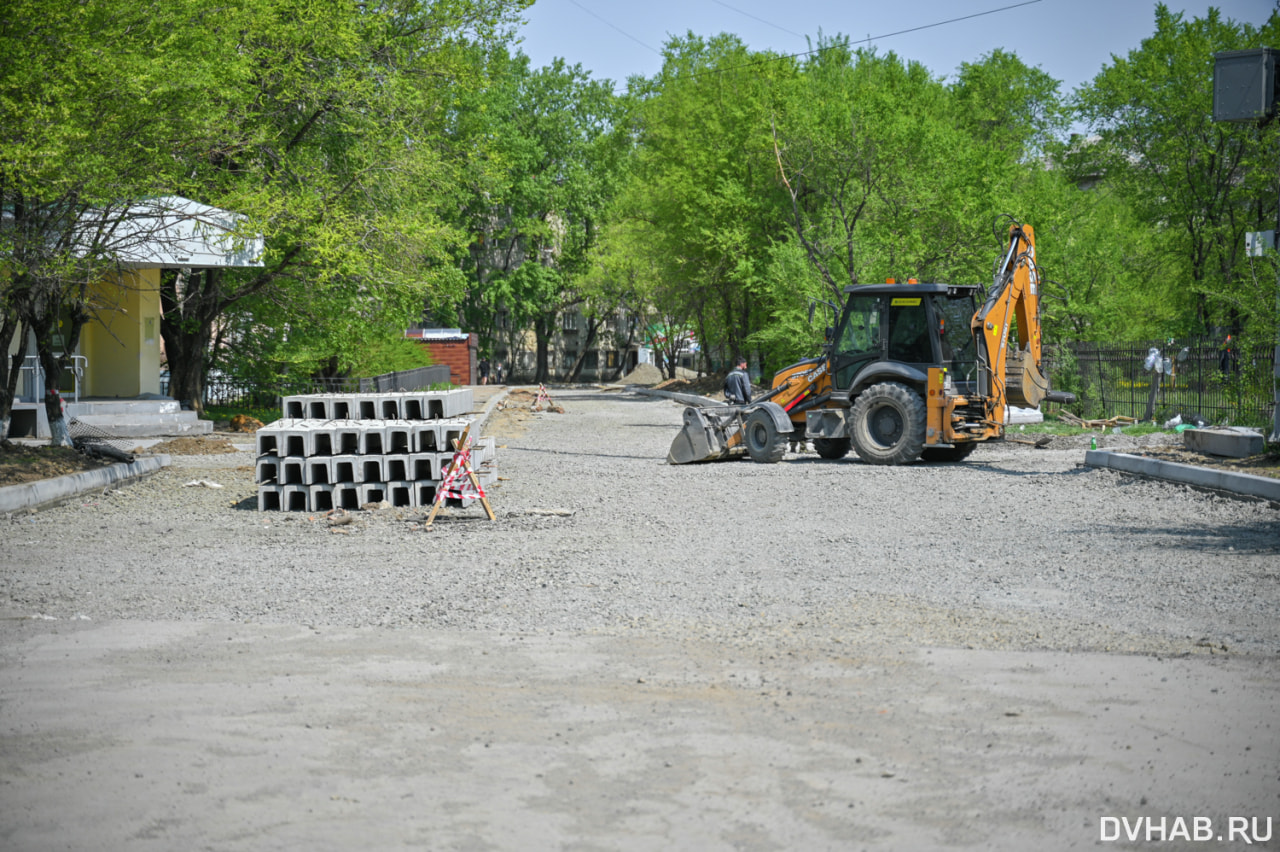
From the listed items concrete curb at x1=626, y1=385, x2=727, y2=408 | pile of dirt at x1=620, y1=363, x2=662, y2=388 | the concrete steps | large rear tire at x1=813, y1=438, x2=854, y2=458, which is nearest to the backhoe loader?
large rear tire at x1=813, y1=438, x2=854, y2=458

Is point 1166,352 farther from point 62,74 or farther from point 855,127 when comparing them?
point 62,74

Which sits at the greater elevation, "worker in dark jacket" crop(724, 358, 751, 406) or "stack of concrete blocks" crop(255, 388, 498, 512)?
"worker in dark jacket" crop(724, 358, 751, 406)

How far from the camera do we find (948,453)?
19.6 meters

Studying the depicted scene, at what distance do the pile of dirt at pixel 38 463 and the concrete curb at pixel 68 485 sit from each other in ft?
0.89

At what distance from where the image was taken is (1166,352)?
26.4m

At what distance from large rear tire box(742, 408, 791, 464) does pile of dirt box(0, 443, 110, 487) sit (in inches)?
391

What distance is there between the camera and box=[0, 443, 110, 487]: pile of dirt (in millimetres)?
15002

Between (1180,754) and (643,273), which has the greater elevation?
(643,273)

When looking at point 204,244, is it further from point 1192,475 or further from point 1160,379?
point 1160,379

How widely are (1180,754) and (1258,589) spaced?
4.22m

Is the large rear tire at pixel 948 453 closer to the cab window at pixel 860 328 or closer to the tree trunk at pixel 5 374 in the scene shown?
the cab window at pixel 860 328

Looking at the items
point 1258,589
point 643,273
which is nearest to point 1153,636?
point 1258,589

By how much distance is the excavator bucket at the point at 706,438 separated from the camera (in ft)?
63.3

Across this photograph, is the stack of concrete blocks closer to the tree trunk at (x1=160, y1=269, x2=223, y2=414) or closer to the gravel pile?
the gravel pile
